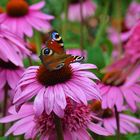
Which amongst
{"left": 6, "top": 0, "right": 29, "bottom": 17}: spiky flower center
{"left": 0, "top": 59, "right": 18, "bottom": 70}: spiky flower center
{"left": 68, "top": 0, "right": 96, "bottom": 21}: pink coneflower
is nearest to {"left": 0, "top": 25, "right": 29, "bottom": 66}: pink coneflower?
{"left": 0, "top": 59, "right": 18, "bottom": 70}: spiky flower center

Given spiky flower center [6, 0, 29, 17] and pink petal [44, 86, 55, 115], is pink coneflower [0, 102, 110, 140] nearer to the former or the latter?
pink petal [44, 86, 55, 115]

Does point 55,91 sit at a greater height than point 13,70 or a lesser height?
lesser

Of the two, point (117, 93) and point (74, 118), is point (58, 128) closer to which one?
point (74, 118)

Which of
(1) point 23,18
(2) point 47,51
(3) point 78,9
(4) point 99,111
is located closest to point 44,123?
(2) point 47,51

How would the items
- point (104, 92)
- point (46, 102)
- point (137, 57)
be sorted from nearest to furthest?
point (137, 57) < point (46, 102) < point (104, 92)

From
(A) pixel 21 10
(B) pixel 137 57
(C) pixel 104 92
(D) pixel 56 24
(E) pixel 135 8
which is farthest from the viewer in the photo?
(D) pixel 56 24

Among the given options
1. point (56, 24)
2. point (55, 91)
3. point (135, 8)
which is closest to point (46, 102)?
point (55, 91)

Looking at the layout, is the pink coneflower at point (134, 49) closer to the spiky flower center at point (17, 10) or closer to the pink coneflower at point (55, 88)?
the pink coneflower at point (55, 88)

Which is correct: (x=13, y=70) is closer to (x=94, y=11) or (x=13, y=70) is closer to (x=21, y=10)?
(x=21, y=10)
